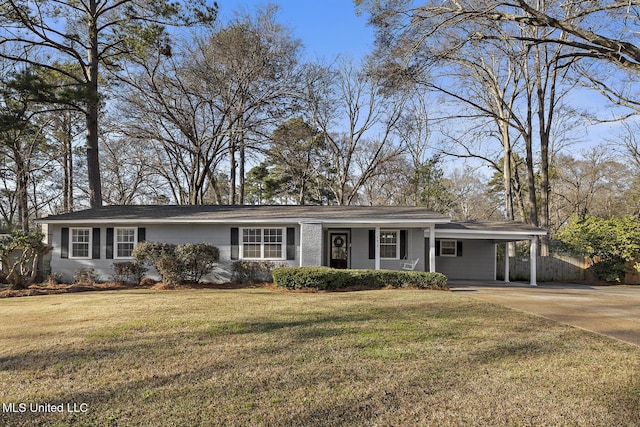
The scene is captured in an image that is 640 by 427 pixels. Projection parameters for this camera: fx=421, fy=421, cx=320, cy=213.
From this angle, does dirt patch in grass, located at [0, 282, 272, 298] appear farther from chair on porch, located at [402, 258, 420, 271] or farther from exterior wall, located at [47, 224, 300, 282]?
chair on porch, located at [402, 258, 420, 271]

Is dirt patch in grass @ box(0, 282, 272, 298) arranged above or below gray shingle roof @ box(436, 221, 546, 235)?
below

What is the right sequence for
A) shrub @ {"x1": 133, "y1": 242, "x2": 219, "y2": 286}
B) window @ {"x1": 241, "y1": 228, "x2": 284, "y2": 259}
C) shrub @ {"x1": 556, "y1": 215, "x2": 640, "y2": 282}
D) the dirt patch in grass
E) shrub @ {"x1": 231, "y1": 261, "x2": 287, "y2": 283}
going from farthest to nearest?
shrub @ {"x1": 556, "y1": 215, "x2": 640, "y2": 282} → window @ {"x1": 241, "y1": 228, "x2": 284, "y2": 259} → shrub @ {"x1": 231, "y1": 261, "x2": 287, "y2": 283} → shrub @ {"x1": 133, "y1": 242, "x2": 219, "y2": 286} → the dirt patch in grass

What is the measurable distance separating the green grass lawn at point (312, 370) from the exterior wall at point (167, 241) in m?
6.85

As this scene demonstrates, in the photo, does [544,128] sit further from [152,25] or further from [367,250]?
[152,25]

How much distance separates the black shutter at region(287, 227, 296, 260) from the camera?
1485 cm

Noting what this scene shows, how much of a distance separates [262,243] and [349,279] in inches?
158

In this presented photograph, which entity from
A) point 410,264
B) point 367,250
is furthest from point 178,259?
point 410,264

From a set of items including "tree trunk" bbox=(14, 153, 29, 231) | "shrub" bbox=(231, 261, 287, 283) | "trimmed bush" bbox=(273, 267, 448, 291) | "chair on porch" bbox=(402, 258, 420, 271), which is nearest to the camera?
"trimmed bush" bbox=(273, 267, 448, 291)

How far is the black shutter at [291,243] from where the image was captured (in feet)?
48.7

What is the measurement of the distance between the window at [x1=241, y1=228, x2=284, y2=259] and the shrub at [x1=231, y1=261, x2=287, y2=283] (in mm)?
312

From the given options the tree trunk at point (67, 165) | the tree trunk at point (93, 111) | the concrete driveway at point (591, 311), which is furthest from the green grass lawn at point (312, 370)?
the tree trunk at point (67, 165)

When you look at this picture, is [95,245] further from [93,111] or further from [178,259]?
[93,111]

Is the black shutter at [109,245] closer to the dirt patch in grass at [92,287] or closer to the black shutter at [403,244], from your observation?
the dirt patch in grass at [92,287]

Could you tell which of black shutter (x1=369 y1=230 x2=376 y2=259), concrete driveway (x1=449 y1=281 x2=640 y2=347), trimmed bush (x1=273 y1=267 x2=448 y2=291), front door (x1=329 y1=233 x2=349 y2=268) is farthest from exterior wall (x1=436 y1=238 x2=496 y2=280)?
concrete driveway (x1=449 y1=281 x2=640 y2=347)
